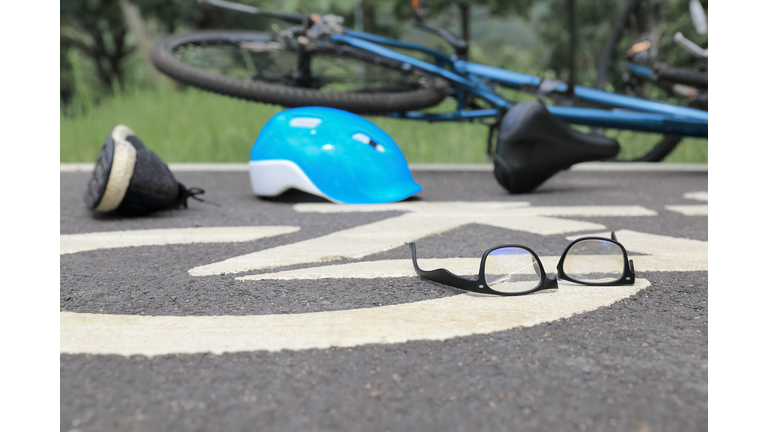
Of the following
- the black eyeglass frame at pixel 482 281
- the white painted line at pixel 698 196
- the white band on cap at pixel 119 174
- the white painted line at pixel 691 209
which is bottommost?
the black eyeglass frame at pixel 482 281

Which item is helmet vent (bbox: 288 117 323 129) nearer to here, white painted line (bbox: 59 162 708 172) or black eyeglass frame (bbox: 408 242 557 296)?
white painted line (bbox: 59 162 708 172)

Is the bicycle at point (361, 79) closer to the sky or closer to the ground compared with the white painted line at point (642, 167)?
closer to the sky

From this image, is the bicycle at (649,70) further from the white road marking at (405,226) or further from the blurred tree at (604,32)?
the white road marking at (405,226)

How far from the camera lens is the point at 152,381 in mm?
858

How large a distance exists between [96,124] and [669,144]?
5.21 m

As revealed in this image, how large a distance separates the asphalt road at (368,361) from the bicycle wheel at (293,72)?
1.90 m

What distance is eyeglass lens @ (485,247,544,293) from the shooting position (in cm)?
128

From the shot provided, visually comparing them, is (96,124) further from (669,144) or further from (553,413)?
(553,413)

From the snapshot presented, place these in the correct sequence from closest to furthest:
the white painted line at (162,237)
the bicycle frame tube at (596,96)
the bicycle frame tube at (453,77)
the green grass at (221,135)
→ the white painted line at (162,237) < the bicycle frame tube at (596,96) < the bicycle frame tube at (453,77) < the green grass at (221,135)

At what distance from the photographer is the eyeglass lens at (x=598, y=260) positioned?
4.44ft

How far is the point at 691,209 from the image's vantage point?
256 cm

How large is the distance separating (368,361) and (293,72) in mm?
3495

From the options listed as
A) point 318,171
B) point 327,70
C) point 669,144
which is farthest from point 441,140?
point 318,171

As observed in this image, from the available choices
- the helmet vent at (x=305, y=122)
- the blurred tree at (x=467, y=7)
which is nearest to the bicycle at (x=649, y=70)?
the helmet vent at (x=305, y=122)
